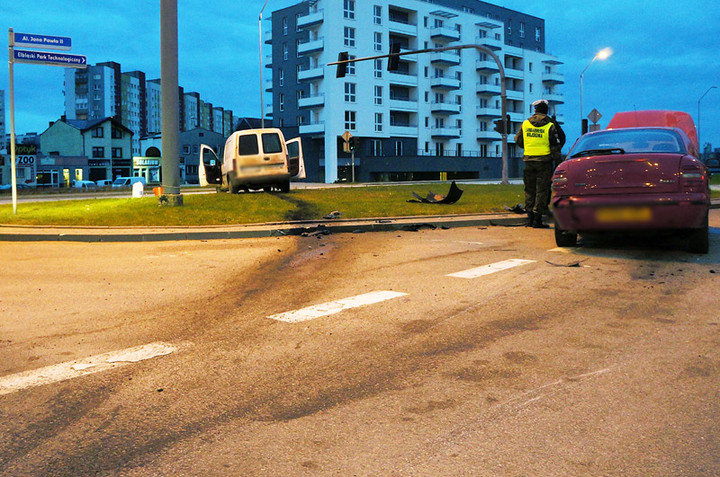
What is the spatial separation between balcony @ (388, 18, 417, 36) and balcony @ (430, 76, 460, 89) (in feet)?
17.1

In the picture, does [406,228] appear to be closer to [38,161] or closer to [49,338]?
[49,338]

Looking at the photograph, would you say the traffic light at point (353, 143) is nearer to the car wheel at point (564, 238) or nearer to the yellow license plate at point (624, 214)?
the car wheel at point (564, 238)

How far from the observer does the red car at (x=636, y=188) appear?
827 centimetres

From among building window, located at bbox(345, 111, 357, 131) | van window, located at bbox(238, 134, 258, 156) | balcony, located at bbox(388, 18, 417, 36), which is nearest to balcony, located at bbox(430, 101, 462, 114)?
balcony, located at bbox(388, 18, 417, 36)

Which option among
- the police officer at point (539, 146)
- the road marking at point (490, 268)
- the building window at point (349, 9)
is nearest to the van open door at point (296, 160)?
the police officer at point (539, 146)

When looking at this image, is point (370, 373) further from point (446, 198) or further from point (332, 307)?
point (446, 198)

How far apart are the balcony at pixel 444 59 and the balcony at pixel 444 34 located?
5.35ft

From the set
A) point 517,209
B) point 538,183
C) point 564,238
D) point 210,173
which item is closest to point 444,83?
point 210,173

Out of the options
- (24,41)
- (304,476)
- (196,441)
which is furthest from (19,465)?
(24,41)

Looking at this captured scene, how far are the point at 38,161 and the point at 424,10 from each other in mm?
46253

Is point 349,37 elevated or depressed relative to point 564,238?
elevated

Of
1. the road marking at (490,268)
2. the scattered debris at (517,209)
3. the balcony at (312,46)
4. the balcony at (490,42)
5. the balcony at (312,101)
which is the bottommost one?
the road marking at (490,268)

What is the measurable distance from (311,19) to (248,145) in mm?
45871

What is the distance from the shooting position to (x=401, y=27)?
6781 cm
